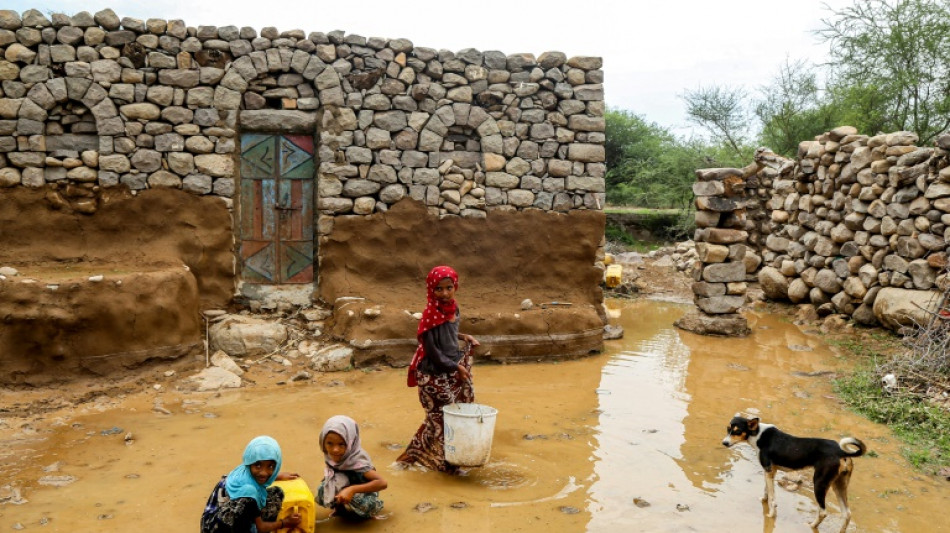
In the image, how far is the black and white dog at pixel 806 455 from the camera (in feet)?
14.0

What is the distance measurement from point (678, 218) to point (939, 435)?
15.3 m

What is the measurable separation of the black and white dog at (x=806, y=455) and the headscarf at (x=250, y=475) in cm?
286

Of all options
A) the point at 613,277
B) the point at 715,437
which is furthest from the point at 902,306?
the point at 613,277

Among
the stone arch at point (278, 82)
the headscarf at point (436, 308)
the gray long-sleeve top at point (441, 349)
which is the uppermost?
the stone arch at point (278, 82)

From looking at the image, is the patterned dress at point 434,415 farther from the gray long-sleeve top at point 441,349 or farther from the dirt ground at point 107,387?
the dirt ground at point 107,387

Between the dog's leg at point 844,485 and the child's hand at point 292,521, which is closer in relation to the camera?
the child's hand at point 292,521

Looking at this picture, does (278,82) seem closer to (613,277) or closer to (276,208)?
(276,208)

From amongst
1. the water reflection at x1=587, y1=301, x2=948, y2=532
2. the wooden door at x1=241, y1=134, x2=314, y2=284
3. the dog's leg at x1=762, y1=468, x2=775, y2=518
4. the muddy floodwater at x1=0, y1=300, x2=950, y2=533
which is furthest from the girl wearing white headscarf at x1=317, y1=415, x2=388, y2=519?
the wooden door at x1=241, y1=134, x2=314, y2=284

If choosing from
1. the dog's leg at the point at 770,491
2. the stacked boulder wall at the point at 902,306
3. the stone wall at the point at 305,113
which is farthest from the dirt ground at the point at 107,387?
the stacked boulder wall at the point at 902,306

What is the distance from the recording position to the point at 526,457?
18.3 feet

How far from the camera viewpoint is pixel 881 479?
5.20 metres

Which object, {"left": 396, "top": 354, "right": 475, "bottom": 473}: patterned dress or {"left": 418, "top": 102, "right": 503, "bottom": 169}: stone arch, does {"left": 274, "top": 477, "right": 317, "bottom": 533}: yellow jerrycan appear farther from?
{"left": 418, "top": 102, "right": 503, "bottom": 169}: stone arch

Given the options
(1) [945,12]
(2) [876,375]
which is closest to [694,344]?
(2) [876,375]

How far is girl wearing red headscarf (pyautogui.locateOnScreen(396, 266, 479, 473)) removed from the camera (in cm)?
512
